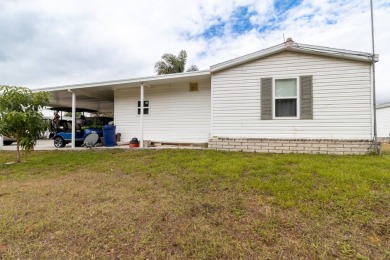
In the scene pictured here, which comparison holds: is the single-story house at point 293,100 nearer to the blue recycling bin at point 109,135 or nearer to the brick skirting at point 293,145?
the brick skirting at point 293,145

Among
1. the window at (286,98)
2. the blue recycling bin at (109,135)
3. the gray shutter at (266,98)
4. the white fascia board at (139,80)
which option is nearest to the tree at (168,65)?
the white fascia board at (139,80)

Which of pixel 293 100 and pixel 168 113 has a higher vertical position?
pixel 293 100

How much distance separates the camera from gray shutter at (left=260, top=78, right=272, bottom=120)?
721cm

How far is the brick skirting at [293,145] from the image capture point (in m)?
6.45

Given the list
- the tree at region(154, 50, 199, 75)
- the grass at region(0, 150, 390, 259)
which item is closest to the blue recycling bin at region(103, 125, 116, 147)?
the grass at region(0, 150, 390, 259)

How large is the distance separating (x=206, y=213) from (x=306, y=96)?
228 inches

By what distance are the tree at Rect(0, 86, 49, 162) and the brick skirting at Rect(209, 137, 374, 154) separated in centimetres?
576

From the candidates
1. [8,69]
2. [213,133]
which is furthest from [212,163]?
[8,69]

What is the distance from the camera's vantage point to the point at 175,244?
2.17 metres

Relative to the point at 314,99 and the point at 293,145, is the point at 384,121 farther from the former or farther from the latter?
the point at 293,145

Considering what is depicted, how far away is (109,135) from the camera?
9.65 m

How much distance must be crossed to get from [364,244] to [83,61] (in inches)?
807

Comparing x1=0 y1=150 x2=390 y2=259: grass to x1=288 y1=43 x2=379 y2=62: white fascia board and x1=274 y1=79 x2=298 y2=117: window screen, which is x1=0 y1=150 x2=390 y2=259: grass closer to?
x1=274 y1=79 x2=298 y2=117: window screen

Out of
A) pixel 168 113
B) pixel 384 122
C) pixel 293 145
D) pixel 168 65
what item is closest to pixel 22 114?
pixel 168 113
